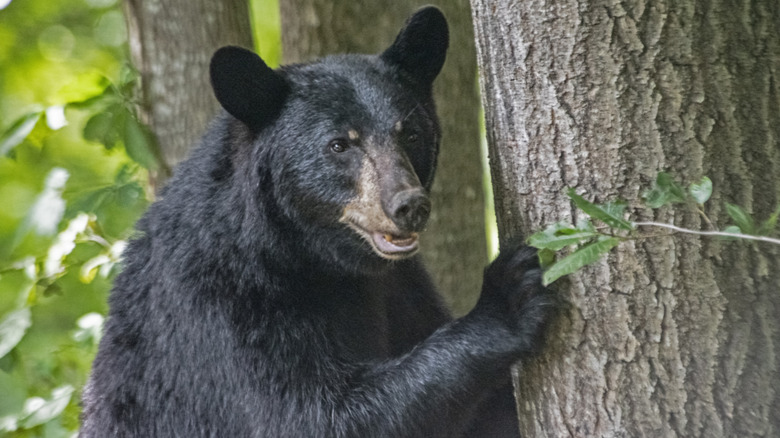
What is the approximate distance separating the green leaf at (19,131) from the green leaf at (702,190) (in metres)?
3.26

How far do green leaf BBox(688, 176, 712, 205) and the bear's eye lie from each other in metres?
1.44

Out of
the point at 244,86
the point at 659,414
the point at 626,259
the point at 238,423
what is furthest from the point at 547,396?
the point at 244,86

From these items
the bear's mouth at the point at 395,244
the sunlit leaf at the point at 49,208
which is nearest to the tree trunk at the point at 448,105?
the sunlit leaf at the point at 49,208

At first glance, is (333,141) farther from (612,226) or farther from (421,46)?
(612,226)

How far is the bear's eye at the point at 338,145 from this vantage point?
318cm

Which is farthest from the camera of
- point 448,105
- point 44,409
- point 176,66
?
point 448,105

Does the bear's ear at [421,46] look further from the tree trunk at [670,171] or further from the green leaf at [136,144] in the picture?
the green leaf at [136,144]

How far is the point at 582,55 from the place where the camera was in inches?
93.3

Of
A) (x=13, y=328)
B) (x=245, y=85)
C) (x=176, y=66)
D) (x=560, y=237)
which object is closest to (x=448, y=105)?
(x=176, y=66)

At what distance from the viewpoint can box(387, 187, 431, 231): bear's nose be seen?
2807 millimetres

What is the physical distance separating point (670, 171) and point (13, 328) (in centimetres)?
324

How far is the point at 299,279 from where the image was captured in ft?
10.6

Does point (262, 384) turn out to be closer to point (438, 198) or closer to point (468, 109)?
point (438, 198)

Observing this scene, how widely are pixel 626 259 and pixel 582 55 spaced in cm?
59
